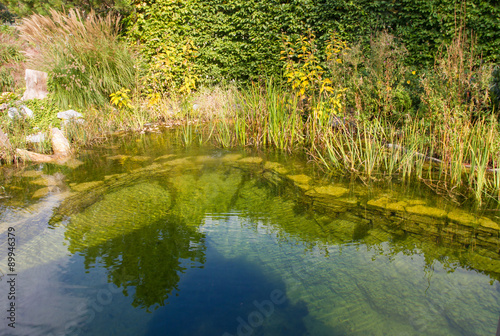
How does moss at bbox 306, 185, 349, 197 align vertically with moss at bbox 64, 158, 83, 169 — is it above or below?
below

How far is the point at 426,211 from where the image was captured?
9.69ft

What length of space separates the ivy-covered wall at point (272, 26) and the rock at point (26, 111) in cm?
262

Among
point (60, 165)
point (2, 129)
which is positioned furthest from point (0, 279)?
point (2, 129)

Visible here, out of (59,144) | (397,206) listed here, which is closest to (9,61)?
(59,144)

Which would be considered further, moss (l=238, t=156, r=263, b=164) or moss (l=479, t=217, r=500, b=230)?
moss (l=238, t=156, r=263, b=164)

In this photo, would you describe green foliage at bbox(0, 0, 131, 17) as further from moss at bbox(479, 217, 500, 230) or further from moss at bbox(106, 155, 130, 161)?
moss at bbox(479, 217, 500, 230)

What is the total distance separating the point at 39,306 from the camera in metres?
1.97

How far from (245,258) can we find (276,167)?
1963 millimetres

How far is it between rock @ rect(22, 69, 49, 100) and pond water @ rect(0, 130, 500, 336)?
11.4 feet

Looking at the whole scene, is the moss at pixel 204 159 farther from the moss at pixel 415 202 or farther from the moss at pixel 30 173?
the moss at pixel 415 202

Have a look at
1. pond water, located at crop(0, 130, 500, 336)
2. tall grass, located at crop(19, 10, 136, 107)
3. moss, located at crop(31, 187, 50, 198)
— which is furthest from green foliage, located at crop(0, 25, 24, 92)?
moss, located at crop(31, 187, 50, 198)

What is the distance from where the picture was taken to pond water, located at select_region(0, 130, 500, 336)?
185cm

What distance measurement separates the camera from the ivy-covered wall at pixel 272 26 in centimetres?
591

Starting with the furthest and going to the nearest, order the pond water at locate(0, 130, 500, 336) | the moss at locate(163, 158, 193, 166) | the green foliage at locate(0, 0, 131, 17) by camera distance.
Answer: the green foliage at locate(0, 0, 131, 17) → the moss at locate(163, 158, 193, 166) → the pond water at locate(0, 130, 500, 336)
